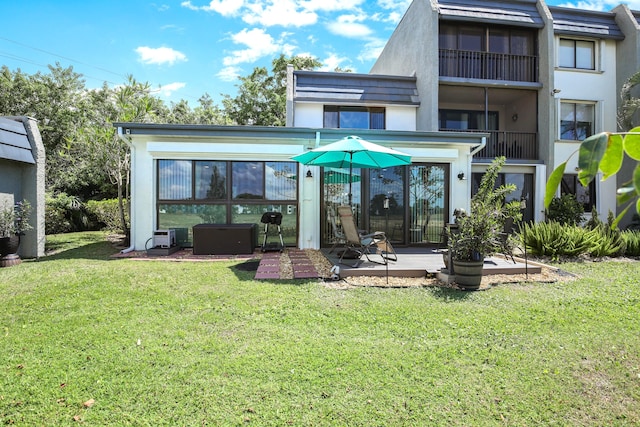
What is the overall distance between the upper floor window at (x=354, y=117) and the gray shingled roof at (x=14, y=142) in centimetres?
894

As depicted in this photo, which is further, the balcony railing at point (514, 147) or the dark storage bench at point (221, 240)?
the balcony railing at point (514, 147)

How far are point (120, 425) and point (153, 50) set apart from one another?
24.1 meters

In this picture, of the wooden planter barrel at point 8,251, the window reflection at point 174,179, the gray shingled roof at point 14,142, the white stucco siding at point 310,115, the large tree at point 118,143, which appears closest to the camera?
the wooden planter barrel at point 8,251

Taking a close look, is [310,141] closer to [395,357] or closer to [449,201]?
[449,201]

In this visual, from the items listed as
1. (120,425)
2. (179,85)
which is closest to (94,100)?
(179,85)

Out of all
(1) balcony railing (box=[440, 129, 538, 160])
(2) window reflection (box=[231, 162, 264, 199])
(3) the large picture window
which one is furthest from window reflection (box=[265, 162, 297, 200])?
(1) balcony railing (box=[440, 129, 538, 160])

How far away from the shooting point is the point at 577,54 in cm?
1401

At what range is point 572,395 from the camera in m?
2.65

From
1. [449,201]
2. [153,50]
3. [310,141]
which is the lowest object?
[449,201]

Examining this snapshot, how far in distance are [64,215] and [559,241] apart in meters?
16.6

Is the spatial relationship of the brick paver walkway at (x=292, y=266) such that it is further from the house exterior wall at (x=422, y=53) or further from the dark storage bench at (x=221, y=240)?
the house exterior wall at (x=422, y=53)

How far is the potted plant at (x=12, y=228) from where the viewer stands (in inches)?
276

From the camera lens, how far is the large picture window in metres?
9.05

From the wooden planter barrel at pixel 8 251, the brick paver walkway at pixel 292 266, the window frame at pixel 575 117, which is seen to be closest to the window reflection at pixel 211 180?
the brick paver walkway at pixel 292 266
